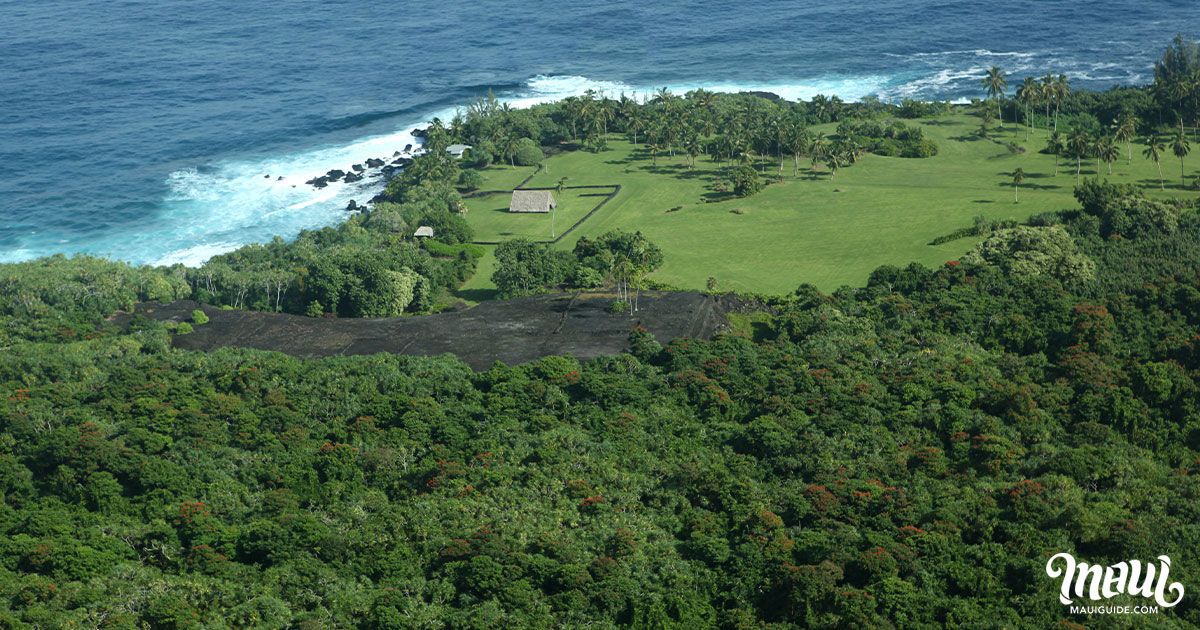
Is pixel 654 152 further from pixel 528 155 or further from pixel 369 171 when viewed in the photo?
pixel 369 171

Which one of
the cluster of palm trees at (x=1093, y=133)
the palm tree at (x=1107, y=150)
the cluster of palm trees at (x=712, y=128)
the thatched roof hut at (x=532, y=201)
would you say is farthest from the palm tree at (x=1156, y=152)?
the thatched roof hut at (x=532, y=201)

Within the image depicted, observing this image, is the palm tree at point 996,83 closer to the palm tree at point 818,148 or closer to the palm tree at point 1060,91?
the palm tree at point 1060,91

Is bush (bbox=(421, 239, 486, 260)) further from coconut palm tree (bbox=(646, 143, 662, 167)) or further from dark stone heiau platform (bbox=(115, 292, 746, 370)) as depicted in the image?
coconut palm tree (bbox=(646, 143, 662, 167))

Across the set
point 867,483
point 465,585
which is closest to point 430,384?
point 465,585

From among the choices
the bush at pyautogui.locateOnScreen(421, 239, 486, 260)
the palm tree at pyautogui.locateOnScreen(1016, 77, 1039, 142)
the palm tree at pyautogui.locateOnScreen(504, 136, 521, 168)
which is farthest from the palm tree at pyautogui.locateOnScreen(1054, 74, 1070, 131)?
the bush at pyautogui.locateOnScreen(421, 239, 486, 260)

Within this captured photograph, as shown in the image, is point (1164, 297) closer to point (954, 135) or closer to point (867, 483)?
point (867, 483)

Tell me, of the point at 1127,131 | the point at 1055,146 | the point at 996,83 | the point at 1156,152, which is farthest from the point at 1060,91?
the point at 1156,152
